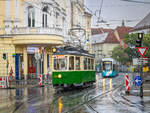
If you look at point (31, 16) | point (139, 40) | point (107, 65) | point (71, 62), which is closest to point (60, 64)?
point (71, 62)

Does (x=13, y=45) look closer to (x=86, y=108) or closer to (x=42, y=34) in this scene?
(x=42, y=34)

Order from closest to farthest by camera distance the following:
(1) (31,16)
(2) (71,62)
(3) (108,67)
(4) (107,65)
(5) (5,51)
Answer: (2) (71,62) < (5) (5,51) < (1) (31,16) < (4) (107,65) < (3) (108,67)

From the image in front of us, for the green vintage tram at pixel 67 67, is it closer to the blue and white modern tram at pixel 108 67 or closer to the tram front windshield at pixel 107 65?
the blue and white modern tram at pixel 108 67

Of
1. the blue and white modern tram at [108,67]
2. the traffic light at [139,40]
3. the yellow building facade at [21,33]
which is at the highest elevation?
the yellow building facade at [21,33]

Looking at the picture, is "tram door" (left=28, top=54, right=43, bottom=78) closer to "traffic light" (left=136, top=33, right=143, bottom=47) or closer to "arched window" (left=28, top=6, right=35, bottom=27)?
"arched window" (left=28, top=6, right=35, bottom=27)

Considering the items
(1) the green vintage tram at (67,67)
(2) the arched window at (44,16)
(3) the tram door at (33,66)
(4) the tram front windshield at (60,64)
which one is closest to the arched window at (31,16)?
(2) the arched window at (44,16)

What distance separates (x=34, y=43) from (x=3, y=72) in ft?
13.7

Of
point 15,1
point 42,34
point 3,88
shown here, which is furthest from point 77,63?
point 15,1

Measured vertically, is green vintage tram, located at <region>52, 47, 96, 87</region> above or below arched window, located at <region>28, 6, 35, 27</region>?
below

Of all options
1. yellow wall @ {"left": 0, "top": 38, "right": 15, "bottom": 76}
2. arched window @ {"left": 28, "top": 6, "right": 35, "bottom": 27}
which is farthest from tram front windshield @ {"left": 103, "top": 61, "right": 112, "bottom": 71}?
yellow wall @ {"left": 0, "top": 38, "right": 15, "bottom": 76}

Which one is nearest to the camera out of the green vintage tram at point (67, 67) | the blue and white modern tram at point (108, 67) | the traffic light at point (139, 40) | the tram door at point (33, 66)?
the traffic light at point (139, 40)

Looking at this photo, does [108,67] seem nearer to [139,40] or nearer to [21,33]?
[21,33]

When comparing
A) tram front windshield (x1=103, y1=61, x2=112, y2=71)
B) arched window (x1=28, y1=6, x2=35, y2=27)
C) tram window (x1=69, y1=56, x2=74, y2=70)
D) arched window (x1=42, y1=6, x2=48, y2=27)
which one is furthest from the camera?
tram front windshield (x1=103, y1=61, x2=112, y2=71)

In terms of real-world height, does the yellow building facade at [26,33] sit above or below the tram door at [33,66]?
above
